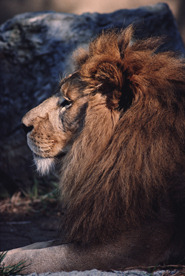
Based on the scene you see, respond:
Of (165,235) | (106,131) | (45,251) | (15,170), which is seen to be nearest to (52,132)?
(106,131)

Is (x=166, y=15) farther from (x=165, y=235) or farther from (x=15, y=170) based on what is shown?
(x=165, y=235)

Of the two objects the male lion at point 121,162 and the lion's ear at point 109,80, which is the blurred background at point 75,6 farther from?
the lion's ear at point 109,80

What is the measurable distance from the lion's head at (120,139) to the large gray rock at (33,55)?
80.3 inches

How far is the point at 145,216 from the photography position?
198cm

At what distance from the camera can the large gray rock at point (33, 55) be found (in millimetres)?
4512

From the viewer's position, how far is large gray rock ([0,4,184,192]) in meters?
4.51

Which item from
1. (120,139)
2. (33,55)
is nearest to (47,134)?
(120,139)

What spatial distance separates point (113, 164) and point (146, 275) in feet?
2.00

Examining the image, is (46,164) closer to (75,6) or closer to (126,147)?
(126,147)

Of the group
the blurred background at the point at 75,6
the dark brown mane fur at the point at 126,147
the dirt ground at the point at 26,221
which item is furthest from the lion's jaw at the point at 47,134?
the blurred background at the point at 75,6

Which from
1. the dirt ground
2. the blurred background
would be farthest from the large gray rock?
the blurred background

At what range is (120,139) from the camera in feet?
7.15

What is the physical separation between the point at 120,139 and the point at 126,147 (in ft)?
0.23

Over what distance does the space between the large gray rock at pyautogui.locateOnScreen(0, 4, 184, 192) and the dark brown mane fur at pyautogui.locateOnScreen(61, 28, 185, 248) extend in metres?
2.16
